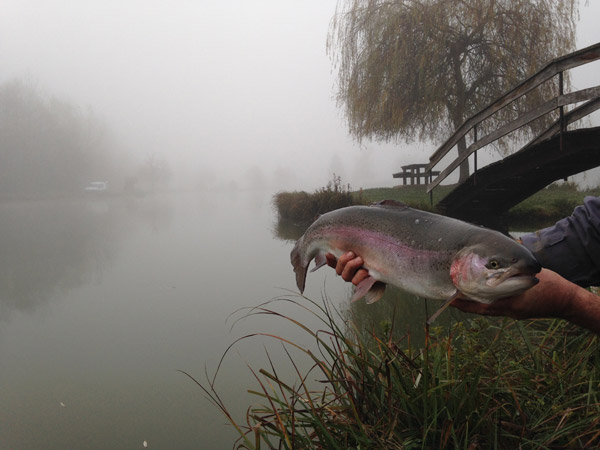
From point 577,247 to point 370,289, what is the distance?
1055mm

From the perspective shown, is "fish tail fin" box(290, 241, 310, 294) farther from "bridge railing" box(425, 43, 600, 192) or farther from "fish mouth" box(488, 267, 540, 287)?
"bridge railing" box(425, 43, 600, 192)

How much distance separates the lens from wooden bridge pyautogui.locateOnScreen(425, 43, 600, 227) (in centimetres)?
590

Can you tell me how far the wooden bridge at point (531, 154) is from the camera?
5902 mm

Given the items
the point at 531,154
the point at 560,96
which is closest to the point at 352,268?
the point at 560,96

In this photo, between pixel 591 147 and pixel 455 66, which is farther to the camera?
pixel 455 66

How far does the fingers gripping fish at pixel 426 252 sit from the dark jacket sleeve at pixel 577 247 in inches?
33.2

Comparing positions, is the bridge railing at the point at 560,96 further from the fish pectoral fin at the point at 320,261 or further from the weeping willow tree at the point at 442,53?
the weeping willow tree at the point at 442,53

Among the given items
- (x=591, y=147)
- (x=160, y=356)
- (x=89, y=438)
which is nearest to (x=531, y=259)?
(x=89, y=438)

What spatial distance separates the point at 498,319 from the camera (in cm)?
339

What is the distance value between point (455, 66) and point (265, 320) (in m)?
14.5

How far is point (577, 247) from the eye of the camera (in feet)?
6.09

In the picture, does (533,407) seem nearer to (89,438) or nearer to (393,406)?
(393,406)

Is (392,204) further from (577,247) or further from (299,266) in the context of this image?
(577,247)

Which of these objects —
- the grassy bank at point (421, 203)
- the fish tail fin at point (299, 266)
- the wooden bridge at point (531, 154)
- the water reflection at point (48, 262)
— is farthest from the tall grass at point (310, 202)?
the fish tail fin at point (299, 266)
